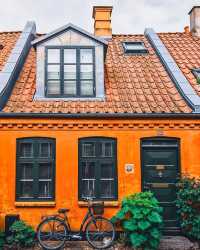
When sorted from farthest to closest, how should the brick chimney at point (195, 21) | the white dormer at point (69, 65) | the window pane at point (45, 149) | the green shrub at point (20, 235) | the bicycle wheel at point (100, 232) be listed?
the brick chimney at point (195, 21)
the white dormer at point (69, 65)
the window pane at point (45, 149)
the bicycle wheel at point (100, 232)
the green shrub at point (20, 235)

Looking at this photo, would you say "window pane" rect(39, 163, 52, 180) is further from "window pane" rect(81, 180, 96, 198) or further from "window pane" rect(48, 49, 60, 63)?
"window pane" rect(48, 49, 60, 63)

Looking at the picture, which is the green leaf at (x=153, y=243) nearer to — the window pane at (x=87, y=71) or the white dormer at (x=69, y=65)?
the white dormer at (x=69, y=65)

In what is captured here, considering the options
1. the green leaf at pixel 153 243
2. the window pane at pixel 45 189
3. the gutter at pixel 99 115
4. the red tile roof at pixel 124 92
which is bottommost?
the green leaf at pixel 153 243

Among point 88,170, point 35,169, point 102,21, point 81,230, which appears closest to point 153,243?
point 81,230

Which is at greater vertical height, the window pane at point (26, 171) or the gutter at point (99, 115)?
the gutter at point (99, 115)

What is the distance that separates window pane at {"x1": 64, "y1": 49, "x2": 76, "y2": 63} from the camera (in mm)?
12172

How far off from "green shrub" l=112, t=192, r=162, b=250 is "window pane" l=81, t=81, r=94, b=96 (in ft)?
13.1

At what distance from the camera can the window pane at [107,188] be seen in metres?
11.1

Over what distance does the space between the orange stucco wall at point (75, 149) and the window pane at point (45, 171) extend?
11.6 inches

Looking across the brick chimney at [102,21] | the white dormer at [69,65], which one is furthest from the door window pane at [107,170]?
the brick chimney at [102,21]

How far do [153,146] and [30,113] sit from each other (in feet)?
12.7

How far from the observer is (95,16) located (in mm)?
16938

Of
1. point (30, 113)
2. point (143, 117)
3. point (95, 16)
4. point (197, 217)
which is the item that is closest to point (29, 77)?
point (30, 113)

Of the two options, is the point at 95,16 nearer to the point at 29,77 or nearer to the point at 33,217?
the point at 29,77
